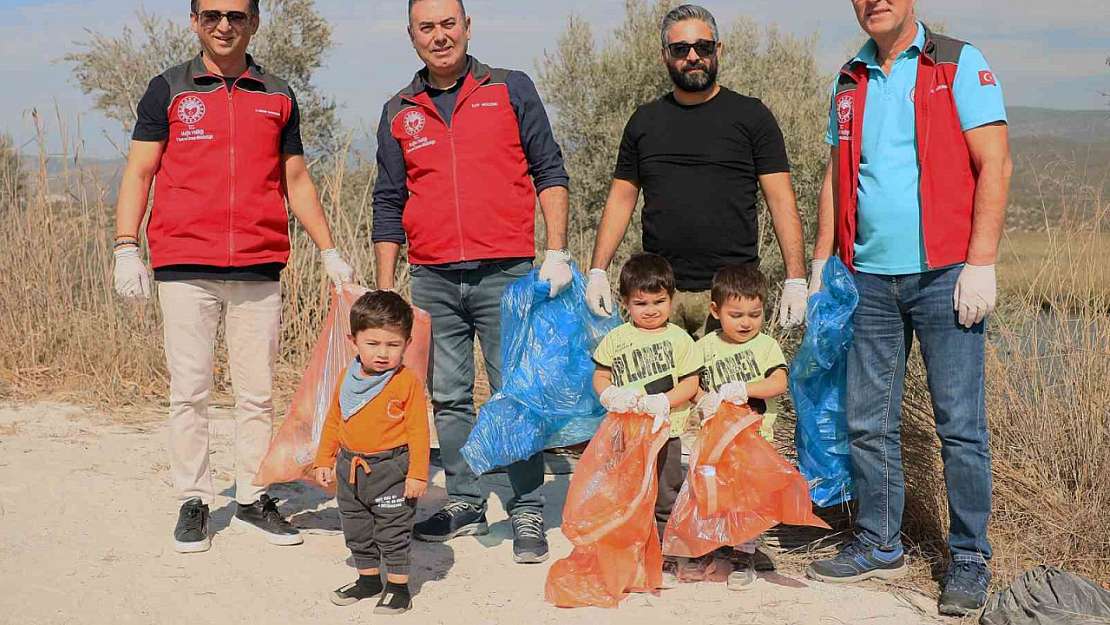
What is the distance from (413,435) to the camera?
3766mm

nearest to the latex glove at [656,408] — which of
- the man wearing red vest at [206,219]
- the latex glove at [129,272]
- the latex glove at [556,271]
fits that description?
the latex glove at [556,271]

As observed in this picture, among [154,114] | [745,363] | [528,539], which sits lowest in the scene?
[528,539]

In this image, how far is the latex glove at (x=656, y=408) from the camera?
12.3 feet

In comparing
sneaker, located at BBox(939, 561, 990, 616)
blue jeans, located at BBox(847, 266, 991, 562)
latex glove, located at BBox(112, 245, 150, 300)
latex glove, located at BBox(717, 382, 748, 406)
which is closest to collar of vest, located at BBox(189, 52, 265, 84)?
latex glove, located at BBox(112, 245, 150, 300)

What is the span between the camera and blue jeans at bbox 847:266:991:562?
3582 millimetres

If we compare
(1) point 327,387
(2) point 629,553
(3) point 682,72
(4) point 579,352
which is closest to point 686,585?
(2) point 629,553

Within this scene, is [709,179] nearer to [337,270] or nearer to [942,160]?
[942,160]

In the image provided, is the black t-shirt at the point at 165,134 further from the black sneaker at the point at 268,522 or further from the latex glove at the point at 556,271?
the latex glove at the point at 556,271

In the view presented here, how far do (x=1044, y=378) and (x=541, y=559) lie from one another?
226 centimetres

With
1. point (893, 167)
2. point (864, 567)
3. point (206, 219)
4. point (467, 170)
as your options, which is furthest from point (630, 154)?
point (864, 567)

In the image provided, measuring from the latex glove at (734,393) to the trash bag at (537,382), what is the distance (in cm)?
57

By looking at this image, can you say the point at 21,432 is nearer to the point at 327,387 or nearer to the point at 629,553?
the point at 327,387

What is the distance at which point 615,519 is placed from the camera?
3.76m

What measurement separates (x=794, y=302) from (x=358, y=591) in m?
1.97
